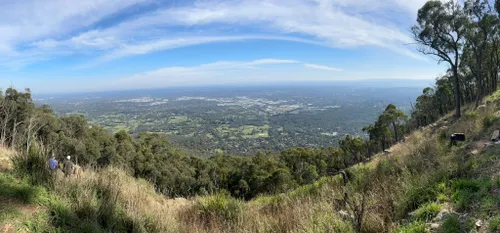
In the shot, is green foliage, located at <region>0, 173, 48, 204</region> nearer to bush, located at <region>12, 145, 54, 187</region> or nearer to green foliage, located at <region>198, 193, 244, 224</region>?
bush, located at <region>12, 145, 54, 187</region>

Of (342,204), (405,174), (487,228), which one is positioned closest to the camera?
(487,228)

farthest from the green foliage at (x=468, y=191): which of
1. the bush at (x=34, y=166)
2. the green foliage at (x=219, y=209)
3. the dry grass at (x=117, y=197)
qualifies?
the bush at (x=34, y=166)

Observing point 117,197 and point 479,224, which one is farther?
point 117,197

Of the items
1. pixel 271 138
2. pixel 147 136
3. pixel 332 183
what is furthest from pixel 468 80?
pixel 271 138

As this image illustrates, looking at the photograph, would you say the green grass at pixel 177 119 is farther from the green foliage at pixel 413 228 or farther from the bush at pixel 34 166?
the green foliage at pixel 413 228

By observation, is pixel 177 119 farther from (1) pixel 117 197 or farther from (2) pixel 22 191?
(2) pixel 22 191

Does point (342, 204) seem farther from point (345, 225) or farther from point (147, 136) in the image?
point (147, 136)

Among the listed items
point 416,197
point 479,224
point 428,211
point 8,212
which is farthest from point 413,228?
point 8,212

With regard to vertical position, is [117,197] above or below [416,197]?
above
